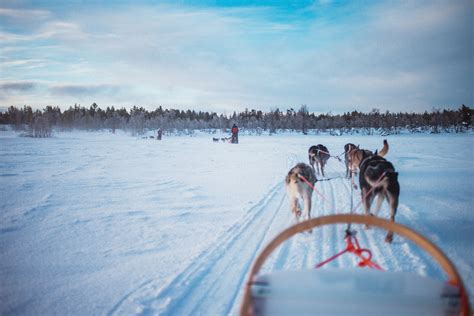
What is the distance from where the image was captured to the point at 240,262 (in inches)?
127

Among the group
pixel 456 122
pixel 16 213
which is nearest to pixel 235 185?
pixel 16 213

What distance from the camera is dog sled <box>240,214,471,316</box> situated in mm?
1119

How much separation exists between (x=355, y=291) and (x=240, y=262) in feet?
7.19

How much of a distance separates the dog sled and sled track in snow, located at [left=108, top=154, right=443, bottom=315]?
55.1 inches

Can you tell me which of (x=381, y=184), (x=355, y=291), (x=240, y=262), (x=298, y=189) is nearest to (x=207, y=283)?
(x=240, y=262)

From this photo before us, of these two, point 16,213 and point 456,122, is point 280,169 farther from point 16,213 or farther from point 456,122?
point 456,122

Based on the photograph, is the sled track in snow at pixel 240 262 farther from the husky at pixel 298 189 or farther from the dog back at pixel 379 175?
the dog back at pixel 379 175

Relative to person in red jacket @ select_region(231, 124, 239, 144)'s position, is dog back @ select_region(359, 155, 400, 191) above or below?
below

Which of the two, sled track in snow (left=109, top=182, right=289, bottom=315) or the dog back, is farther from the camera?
the dog back

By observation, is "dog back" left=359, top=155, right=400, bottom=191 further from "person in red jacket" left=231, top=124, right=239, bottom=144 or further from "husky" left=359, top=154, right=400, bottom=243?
"person in red jacket" left=231, top=124, right=239, bottom=144

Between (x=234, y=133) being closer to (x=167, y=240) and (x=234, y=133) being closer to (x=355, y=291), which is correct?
(x=167, y=240)

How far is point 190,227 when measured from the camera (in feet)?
15.1

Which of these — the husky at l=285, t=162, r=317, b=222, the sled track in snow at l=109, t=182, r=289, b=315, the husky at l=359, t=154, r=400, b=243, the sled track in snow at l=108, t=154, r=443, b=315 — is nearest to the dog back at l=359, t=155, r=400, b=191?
the husky at l=359, t=154, r=400, b=243

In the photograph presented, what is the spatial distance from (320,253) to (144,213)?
3.56 m
